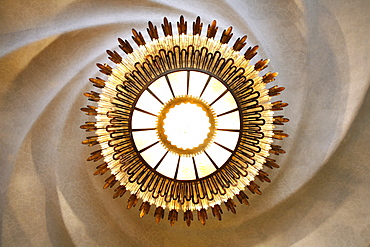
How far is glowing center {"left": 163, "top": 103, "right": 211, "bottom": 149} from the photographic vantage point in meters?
2.46

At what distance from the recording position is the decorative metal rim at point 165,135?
8.51 ft

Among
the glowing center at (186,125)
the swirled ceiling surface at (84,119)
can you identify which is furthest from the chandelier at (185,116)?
the swirled ceiling surface at (84,119)

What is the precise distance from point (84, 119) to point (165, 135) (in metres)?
1.79

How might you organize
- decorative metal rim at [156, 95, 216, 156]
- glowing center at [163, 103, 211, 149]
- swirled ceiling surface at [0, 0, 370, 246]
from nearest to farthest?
glowing center at [163, 103, 211, 149]
decorative metal rim at [156, 95, 216, 156]
swirled ceiling surface at [0, 0, 370, 246]

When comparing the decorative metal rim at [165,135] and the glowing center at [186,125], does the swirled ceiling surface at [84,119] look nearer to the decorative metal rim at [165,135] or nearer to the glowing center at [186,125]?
the decorative metal rim at [165,135]

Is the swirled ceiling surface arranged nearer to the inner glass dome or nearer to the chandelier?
the chandelier

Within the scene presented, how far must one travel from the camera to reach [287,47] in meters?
3.89

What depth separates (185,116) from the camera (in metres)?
2.47

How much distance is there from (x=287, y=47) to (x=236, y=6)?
744 millimetres

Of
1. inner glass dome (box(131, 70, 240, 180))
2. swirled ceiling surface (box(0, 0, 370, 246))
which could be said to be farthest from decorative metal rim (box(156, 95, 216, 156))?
swirled ceiling surface (box(0, 0, 370, 246))

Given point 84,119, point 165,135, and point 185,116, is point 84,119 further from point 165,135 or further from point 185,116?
point 185,116

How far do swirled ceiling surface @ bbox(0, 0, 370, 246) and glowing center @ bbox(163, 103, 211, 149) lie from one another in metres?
1.79

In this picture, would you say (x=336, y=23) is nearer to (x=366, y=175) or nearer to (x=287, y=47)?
(x=287, y=47)

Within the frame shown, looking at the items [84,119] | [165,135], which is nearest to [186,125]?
[165,135]
